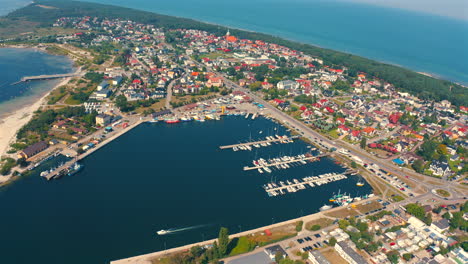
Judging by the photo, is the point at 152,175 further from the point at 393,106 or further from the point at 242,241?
the point at 393,106

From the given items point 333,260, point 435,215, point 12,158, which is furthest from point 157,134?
point 435,215

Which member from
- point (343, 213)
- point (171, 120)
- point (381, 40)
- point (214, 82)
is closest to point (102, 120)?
point (171, 120)

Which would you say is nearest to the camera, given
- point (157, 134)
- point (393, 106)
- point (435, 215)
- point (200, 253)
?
point (200, 253)

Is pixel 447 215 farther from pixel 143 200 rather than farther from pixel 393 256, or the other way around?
pixel 143 200

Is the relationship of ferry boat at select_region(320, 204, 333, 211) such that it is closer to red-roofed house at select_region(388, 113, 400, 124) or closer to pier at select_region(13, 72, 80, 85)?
red-roofed house at select_region(388, 113, 400, 124)

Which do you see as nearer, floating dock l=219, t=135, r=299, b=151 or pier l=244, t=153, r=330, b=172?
pier l=244, t=153, r=330, b=172

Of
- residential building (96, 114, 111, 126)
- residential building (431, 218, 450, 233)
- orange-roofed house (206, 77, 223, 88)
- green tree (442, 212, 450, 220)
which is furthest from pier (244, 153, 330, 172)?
orange-roofed house (206, 77, 223, 88)

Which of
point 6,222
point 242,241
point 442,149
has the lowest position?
point 6,222
